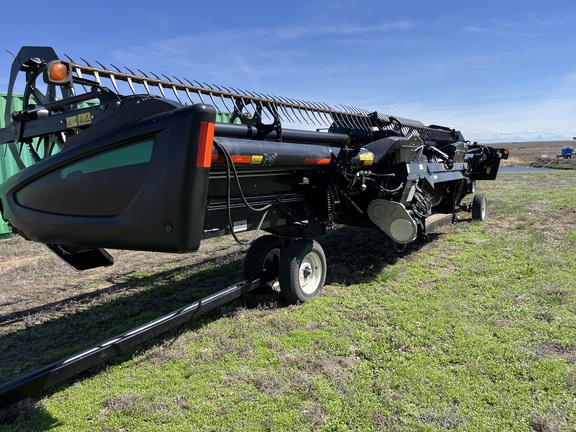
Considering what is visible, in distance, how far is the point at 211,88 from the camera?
15.9 feet

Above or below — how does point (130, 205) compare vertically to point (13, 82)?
below

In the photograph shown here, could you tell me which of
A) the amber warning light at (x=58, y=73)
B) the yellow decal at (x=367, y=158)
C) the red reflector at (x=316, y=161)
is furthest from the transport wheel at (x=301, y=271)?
the amber warning light at (x=58, y=73)

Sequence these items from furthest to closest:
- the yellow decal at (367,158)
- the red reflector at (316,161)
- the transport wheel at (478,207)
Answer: the transport wheel at (478,207) < the yellow decal at (367,158) < the red reflector at (316,161)

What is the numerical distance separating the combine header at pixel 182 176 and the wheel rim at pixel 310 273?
12 millimetres

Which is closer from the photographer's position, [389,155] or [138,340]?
[138,340]

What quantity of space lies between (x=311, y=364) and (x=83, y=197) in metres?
1.99

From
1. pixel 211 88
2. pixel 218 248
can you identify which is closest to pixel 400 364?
pixel 211 88

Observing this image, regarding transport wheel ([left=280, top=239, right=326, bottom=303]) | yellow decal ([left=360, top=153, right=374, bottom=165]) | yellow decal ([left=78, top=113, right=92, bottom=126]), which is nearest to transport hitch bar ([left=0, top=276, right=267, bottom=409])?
transport wheel ([left=280, top=239, right=326, bottom=303])

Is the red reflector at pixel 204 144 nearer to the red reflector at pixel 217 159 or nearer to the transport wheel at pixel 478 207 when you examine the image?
the red reflector at pixel 217 159

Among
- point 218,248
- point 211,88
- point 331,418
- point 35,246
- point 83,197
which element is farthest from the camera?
point 35,246

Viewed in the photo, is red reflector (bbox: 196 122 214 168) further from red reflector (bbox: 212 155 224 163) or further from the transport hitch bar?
the transport hitch bar

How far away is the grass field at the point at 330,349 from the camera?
2619mm

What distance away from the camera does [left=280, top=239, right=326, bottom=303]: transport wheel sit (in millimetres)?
4305

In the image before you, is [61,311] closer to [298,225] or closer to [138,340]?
[138,340]
